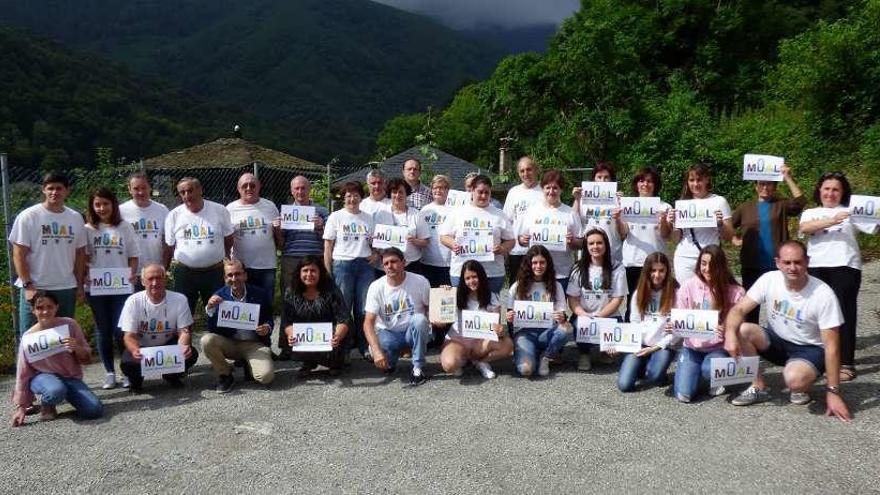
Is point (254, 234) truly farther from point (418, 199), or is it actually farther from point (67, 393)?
point (67, 393)

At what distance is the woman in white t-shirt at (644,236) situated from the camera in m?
6.59

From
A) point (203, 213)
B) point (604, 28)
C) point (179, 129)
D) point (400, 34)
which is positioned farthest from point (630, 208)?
point (400, 34)

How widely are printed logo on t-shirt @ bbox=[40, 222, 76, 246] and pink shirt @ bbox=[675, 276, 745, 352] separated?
17.1ft

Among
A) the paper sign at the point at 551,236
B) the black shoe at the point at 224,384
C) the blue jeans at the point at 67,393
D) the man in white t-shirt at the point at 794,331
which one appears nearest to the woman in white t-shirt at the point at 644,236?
the paper sign at the point at 551,236

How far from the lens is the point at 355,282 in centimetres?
704

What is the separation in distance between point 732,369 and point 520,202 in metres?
2.68

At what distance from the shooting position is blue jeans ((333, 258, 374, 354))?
6.98 metres

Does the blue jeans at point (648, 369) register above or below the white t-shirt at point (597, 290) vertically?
below

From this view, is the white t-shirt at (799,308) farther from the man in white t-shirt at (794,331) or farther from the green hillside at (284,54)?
the green hillside at (284,54)

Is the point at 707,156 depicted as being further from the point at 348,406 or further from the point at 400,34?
the point at 400,34

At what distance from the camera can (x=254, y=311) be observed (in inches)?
248

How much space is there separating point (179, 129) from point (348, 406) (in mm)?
44987

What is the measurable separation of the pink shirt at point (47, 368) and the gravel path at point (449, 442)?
0.26 metres

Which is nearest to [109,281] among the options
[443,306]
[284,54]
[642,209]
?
[443,306]
